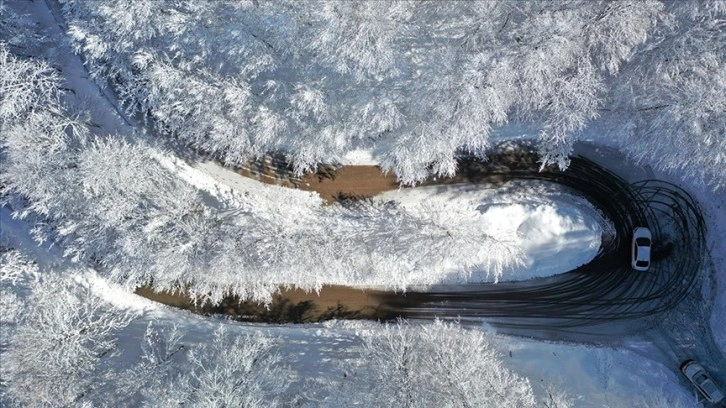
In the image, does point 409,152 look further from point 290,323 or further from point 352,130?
point 290,323

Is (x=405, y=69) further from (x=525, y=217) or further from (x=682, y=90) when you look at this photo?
(x=682, y=90)

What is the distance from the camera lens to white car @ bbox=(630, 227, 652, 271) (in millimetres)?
21375

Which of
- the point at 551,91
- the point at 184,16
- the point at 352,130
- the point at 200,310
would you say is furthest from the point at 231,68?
the point at 551,91

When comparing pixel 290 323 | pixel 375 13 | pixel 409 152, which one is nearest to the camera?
pixel 375 13

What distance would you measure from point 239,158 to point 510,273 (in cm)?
1260

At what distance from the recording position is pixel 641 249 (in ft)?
70.1

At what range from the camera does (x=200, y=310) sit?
22594 millimetres

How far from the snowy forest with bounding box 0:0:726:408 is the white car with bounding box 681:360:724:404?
3.61 ft

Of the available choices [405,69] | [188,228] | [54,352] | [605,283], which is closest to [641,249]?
[605,283]

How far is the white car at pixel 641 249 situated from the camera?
70.1 ft

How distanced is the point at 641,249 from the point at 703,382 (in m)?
5.93

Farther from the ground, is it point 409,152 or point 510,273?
point 409,152

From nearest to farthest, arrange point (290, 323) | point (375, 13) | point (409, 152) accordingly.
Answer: point (375, 13), point (409, 152), point (290, 323)

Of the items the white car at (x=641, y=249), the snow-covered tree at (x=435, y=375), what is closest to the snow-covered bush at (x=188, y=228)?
the snow-covered tree at (x=435, y=375)
